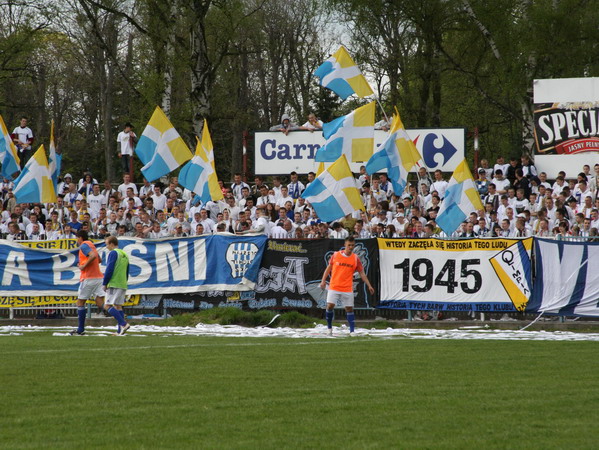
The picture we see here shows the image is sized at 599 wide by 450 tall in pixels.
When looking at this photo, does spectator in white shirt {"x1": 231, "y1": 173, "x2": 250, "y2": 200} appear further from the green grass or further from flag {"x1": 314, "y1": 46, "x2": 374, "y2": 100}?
the green grass

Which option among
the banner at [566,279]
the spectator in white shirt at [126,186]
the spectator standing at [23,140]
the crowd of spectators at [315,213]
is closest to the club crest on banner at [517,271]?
the banner at [566,279]

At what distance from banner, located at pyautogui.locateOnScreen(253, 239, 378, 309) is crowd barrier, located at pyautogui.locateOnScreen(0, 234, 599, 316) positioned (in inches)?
0.9

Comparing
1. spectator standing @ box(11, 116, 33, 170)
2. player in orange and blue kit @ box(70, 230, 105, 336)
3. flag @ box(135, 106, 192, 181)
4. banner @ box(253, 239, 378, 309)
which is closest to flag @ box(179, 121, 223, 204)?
flag @ box(135, 106, 192, 181)

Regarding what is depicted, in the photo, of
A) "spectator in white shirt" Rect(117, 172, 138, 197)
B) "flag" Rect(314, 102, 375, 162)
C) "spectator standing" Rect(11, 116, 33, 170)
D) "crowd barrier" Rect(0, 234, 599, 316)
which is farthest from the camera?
"spectator standing" Rect(11, 116, 33, 170)

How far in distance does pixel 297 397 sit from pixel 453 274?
12812mm

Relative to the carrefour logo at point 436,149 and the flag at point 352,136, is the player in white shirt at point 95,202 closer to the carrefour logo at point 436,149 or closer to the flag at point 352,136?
the flag at point 352,136

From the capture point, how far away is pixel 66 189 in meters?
30.4

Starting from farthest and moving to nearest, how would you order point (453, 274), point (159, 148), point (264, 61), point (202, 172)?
point (264, 61) → point (159, 148) → point (202, 172) → point (453, 274)

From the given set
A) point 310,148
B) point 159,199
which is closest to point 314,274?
point 159,199

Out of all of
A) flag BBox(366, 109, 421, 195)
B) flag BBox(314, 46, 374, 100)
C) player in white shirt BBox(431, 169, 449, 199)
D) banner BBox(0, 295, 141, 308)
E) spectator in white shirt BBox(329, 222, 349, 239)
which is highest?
flag BBox(314, 46, 374, 100)

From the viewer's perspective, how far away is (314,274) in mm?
22875

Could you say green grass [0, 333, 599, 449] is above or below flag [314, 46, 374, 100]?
below

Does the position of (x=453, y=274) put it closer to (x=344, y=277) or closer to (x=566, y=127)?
(x=344, y=277)

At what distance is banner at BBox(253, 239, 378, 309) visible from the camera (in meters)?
22.6
